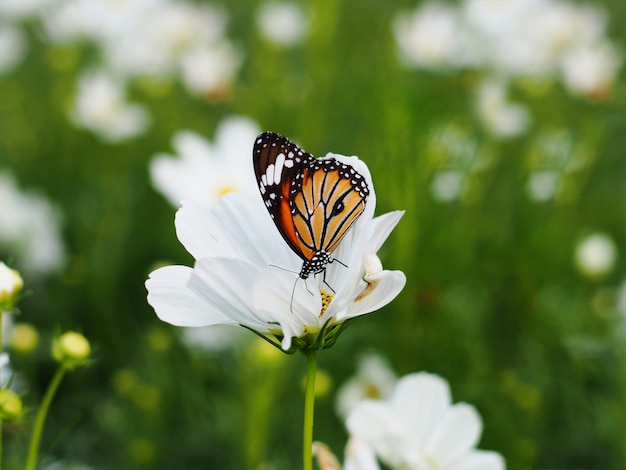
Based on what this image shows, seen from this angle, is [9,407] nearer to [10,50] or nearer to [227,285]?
[227,285]

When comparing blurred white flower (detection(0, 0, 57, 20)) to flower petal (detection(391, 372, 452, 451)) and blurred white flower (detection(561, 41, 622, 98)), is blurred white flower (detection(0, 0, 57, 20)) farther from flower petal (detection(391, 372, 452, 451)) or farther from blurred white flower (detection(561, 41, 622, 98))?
flower petal (detection(391, 372, 452, 451))

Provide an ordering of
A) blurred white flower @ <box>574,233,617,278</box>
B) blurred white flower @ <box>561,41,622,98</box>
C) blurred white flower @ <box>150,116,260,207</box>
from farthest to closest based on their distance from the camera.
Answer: blurred white flower @ <box>561,41,622,98</box>
blurred white flower @ <box>574,233,617,278</box>
blurred white flower @ <box>150,116,260,207</box>

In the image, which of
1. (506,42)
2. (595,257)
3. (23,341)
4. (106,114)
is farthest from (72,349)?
(506,42)

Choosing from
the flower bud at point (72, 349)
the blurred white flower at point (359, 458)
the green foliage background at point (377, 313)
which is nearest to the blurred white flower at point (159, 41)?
the green foliage background at point (377, 313)

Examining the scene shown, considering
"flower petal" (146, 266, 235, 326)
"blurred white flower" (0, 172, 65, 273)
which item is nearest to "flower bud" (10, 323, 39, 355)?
"blurred white flower" (0, 172, 65, 273)

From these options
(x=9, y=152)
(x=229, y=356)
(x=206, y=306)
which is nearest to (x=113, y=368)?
(x=229, y=356)

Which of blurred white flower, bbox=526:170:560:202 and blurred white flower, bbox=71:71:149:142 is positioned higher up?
blurred white flower, bbox=71:71:149:142

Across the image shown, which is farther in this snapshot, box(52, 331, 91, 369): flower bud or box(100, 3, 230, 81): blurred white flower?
box(100, 3, 230, 81): blurred white flower
